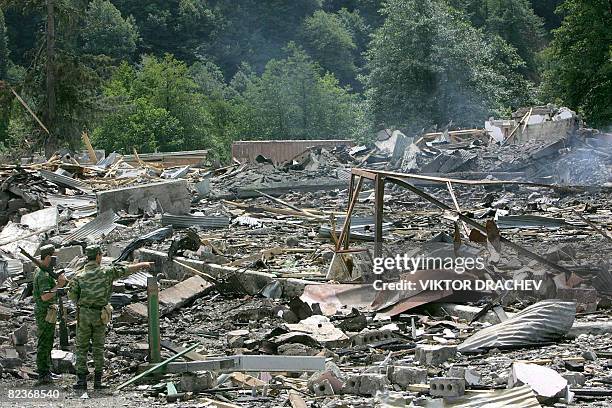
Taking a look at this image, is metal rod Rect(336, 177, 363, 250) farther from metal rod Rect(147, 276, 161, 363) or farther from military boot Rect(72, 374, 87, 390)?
military boot Rect(72, 374, 87, 390)

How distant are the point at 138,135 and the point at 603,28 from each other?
3089 cm

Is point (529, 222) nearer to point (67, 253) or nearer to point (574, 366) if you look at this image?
point (67, 253)

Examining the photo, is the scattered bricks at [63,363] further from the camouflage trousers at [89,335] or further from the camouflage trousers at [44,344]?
the camouflage trousers at [89,335]

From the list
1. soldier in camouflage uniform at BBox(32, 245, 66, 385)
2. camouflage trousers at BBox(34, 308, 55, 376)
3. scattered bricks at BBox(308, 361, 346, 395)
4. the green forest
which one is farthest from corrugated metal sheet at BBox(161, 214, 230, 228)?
the green forest

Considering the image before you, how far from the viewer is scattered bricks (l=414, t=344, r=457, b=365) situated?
843 cm

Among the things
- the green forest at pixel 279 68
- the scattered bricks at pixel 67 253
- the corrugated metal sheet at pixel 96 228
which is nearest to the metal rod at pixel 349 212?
the scattered bricks at pixel 67 253

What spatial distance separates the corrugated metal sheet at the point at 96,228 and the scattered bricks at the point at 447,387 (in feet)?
36.4

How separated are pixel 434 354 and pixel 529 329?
43.1 inches

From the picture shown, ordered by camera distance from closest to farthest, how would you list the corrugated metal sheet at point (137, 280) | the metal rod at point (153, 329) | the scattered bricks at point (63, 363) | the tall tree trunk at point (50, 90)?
the metal rod at point (153, 329)
the scattered bricks at point (63, 363)
the corrugated metal sheet at point (137, 280)
the tall tree trunk at point (50, 90)

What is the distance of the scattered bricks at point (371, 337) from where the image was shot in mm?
9484

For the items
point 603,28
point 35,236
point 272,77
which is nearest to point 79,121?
point 35,236

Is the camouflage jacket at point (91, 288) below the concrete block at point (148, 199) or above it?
above

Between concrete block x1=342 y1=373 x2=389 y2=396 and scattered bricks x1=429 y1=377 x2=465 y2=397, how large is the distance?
43cm

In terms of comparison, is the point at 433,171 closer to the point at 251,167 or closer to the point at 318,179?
the point at 318,179
